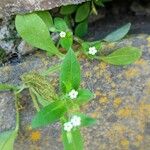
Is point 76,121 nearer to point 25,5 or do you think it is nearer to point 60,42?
point 60,42

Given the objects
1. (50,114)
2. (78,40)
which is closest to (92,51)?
(78,40)

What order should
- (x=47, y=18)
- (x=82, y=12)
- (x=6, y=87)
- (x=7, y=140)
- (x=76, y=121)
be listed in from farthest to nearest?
(x=82, y=12)
(x=47, y=18)
(x=6, y=87)
(x=7, y=140)
(x=76, y=121)

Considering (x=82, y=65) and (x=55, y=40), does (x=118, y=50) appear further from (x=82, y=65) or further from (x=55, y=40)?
(x=55, y=40)

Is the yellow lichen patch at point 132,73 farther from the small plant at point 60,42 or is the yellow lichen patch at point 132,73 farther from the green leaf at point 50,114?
the green leaf at point 50,114

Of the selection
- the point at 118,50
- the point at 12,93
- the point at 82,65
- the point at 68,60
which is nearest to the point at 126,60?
the point at 118,50

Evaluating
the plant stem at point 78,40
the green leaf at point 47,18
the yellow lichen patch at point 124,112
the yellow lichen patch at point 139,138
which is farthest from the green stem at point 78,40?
the yellow lichen patch at point 139,138

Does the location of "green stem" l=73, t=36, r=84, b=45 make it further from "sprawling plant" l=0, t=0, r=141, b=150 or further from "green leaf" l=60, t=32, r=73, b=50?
"green leaf" l=60, t=32, r=73, b=50
